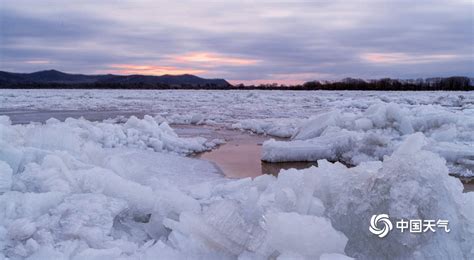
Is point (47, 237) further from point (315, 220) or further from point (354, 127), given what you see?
point (354, 127)

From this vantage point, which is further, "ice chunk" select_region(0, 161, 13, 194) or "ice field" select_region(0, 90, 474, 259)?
"ice chunk" select_region(0, 161, 13, 194)

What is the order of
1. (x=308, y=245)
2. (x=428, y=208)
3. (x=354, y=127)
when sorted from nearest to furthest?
(x=308, y=245)
(x=428, y=208)
(x=354, y=127)

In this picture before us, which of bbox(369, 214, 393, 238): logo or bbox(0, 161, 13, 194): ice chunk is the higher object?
bbox(0, 161, 13, 194): ice chunk

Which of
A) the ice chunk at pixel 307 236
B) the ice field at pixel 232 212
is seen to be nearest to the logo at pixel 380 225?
the ice field at pixel 232 212

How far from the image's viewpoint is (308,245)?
1.96 m

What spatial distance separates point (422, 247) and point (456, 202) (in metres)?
0.37

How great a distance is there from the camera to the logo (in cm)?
218

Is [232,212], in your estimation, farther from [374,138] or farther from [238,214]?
[374,138]

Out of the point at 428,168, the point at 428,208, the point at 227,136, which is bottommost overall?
the point at 227,136

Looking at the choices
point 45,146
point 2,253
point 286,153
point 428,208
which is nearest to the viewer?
point 2,253

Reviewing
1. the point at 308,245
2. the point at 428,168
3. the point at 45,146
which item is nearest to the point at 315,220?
the point at 308,245

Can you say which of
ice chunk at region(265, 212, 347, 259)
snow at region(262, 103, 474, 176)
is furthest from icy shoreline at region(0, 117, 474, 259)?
snow at region(262, 103, 474, 176)

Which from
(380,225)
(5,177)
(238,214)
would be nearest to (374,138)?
(380,225)

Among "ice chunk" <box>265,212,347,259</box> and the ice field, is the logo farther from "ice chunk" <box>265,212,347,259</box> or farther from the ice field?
"ice chunk" <box>265,212,347,259</box>
